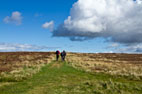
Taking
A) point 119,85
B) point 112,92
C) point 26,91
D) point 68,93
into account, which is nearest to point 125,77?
point 119,85

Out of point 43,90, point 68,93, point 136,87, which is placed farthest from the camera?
point 136,87

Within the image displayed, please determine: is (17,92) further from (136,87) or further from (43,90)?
(136,87)

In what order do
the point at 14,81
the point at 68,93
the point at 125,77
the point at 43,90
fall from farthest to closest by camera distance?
the point at 125,77 < the point at 14,81 < the point at 43,90 < the point at 68,93

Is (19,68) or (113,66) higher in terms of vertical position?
(19,68)

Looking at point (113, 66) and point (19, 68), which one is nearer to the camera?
point (19, 68)

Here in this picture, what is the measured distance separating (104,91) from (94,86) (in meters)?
1.33

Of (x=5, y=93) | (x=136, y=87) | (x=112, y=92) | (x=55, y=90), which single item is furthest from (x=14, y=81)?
(x=136, y=87)

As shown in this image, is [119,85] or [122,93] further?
[119,85]

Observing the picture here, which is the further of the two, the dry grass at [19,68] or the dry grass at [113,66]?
the dry grass at [113,66]

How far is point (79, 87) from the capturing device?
1405 centimetres

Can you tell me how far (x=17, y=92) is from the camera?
13.1 m

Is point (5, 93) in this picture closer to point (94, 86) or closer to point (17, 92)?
point (17, 92)

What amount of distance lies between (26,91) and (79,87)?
3643 millimetres

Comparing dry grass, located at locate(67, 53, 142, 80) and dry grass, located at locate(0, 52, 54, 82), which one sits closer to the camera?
dry grass, located at locate(0, 52, 54, 82)
